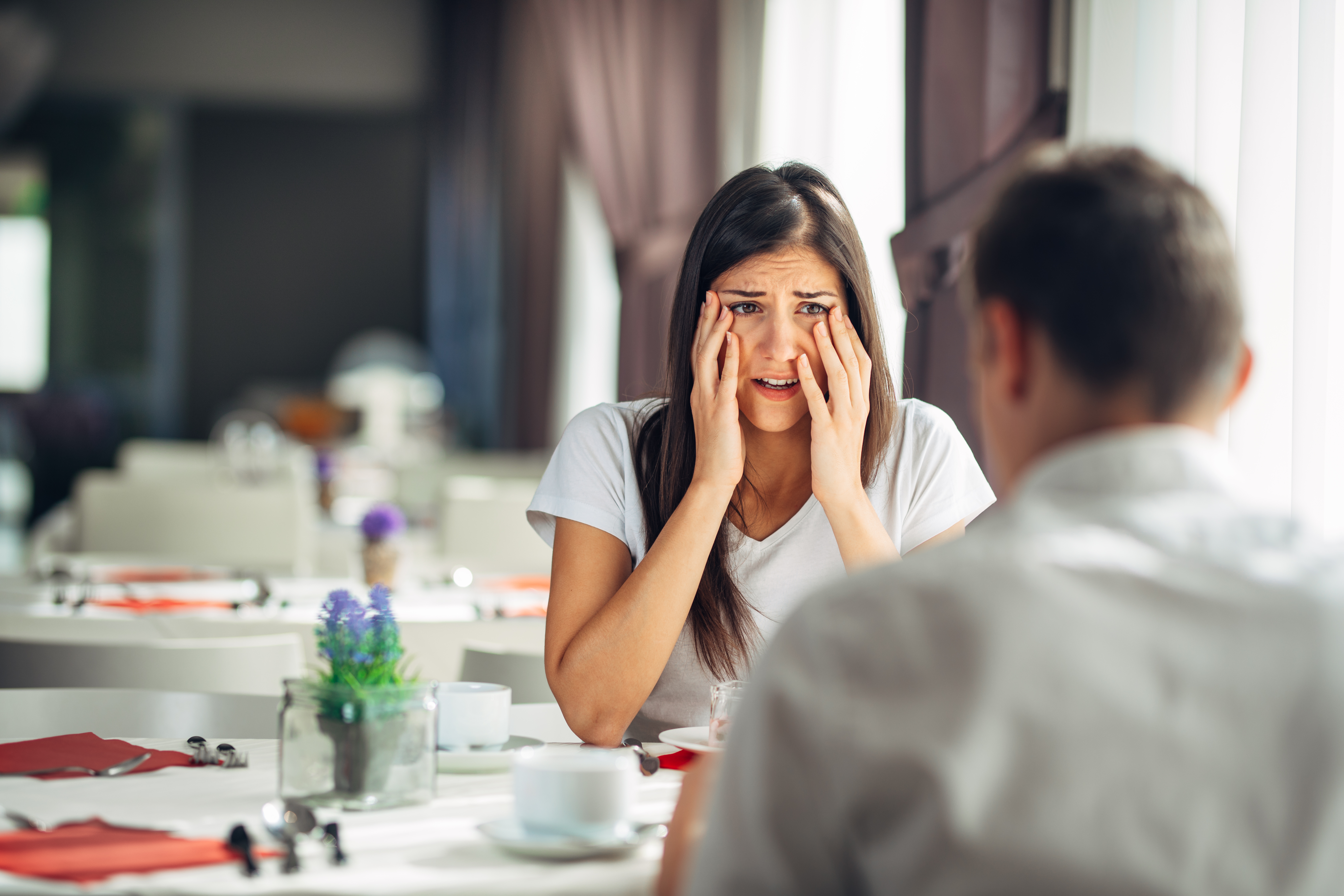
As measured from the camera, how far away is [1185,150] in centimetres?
194

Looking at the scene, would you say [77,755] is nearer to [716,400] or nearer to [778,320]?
[716,400]

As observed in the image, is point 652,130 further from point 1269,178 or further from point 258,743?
point 258,743

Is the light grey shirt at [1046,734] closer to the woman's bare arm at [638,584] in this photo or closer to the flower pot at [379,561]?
the woman's bare arm at [638,584]

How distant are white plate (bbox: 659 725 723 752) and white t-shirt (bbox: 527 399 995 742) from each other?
7.8 inches

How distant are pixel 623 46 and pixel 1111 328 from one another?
15.6ft

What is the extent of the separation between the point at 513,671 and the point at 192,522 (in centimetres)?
231

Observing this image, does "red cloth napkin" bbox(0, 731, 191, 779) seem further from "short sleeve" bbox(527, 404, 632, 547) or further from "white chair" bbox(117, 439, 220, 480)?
"white chair" bbox(117, 439, 220, 480)

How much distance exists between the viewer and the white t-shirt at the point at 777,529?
162 centimetres

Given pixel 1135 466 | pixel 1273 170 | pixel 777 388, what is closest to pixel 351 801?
pixel 1135 466

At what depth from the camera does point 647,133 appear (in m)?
4.99

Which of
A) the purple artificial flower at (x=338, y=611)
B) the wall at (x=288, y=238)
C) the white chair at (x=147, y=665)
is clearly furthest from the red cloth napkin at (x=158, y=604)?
the wall at (x=288, y=238)

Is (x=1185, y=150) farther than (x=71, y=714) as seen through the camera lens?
Yes

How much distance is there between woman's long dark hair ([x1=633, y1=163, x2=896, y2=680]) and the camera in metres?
1.62

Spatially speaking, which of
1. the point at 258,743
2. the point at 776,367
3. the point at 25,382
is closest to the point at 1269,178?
the point at 776,367
